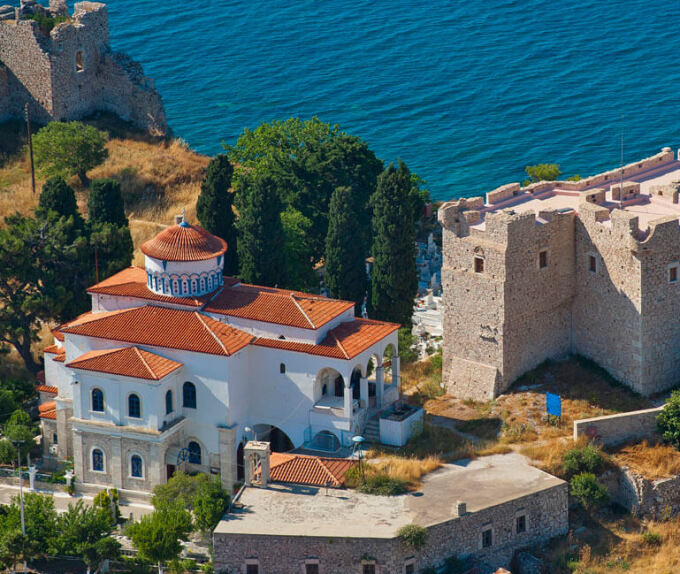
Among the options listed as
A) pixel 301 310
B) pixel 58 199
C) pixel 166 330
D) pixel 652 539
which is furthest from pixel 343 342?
pixel 58 199

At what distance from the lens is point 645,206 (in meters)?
77.3

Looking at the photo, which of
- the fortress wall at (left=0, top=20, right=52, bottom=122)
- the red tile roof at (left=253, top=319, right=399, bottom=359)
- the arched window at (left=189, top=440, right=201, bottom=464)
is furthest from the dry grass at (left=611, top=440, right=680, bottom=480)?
the fortress wall at (left=0, top=20, right=52, bottom=122)

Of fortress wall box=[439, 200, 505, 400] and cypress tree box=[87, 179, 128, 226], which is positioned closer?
fortress wall box=[439, 200, 505, 400]

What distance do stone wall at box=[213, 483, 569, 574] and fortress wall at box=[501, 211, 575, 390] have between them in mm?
10802

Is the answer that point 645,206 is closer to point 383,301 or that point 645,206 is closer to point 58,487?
point 383,301

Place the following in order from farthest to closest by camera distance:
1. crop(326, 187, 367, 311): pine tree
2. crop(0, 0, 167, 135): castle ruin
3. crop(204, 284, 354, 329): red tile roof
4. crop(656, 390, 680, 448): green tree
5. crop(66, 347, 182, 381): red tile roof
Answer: crop(0, 0, 167, 135): castle ruin → crop(326, 187, 367, 311): pine tree → crop(204, 284, 354, 329): red tile roof → crop(656, 390, 680, 448): green tree → crop(66, 347, 182, 381): red tile roof

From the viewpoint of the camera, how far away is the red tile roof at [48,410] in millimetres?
75812

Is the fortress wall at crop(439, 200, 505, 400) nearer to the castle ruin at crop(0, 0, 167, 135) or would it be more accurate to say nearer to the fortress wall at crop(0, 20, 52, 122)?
the castle ruin at crop(0, 0, 167, 135)

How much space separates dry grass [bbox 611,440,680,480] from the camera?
71.4 m

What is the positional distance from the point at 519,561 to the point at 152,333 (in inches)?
807

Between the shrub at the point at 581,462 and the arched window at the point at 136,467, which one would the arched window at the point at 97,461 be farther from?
the shrub at the point at 581,462

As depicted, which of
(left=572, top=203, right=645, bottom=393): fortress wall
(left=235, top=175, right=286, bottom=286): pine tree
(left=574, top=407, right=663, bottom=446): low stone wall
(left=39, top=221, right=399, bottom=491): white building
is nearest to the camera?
(left=39, top=221, right=399, bottom=491): white building

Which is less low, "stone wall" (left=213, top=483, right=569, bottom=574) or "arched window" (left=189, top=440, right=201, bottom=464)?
"arched window" (left=189, top=440, right=201, bottom=464)

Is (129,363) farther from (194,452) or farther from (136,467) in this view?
(194,452)
